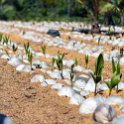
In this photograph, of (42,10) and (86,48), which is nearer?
(86,48)

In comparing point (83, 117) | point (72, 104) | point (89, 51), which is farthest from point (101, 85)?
point (89, 51)

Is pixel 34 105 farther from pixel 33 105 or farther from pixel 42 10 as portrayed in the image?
pixel 42 10

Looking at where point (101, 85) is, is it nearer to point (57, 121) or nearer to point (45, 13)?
point (57, 121)

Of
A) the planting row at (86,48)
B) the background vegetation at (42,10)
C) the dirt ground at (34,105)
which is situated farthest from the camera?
the background vegetation at (42,10)

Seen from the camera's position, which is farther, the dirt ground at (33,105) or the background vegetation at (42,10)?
the background vegetation at (42,10)

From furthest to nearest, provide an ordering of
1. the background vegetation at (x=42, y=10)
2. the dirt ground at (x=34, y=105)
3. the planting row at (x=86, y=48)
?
the background vegetation at (x=42, y=10) → the planting row at (x=86, y=48) → the dirt ground at (x=34, y=105)

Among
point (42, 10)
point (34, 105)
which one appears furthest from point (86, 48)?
point (42, 10)

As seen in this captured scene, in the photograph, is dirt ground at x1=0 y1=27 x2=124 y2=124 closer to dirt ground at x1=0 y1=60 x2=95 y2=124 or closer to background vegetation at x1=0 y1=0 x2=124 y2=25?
dirt ground at x1=0 y1=60 x2=95 y2=124

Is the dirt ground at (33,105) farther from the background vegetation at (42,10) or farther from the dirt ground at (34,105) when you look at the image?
the background vegetation at (42,10)

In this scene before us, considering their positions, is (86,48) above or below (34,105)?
below

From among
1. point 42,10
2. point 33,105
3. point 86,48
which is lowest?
point 42,10

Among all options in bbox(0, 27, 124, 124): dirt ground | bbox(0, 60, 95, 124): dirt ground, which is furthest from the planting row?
bbox(0, 60, 95, 124): dirt ground

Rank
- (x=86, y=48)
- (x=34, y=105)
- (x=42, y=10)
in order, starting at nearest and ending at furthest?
1. (x=34, y=105)
2. (x=86, y=48)
3. (x=42, y=10)

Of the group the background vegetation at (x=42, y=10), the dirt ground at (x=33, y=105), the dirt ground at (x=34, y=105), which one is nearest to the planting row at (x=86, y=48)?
the dirt ground at (x=33, y=105)
